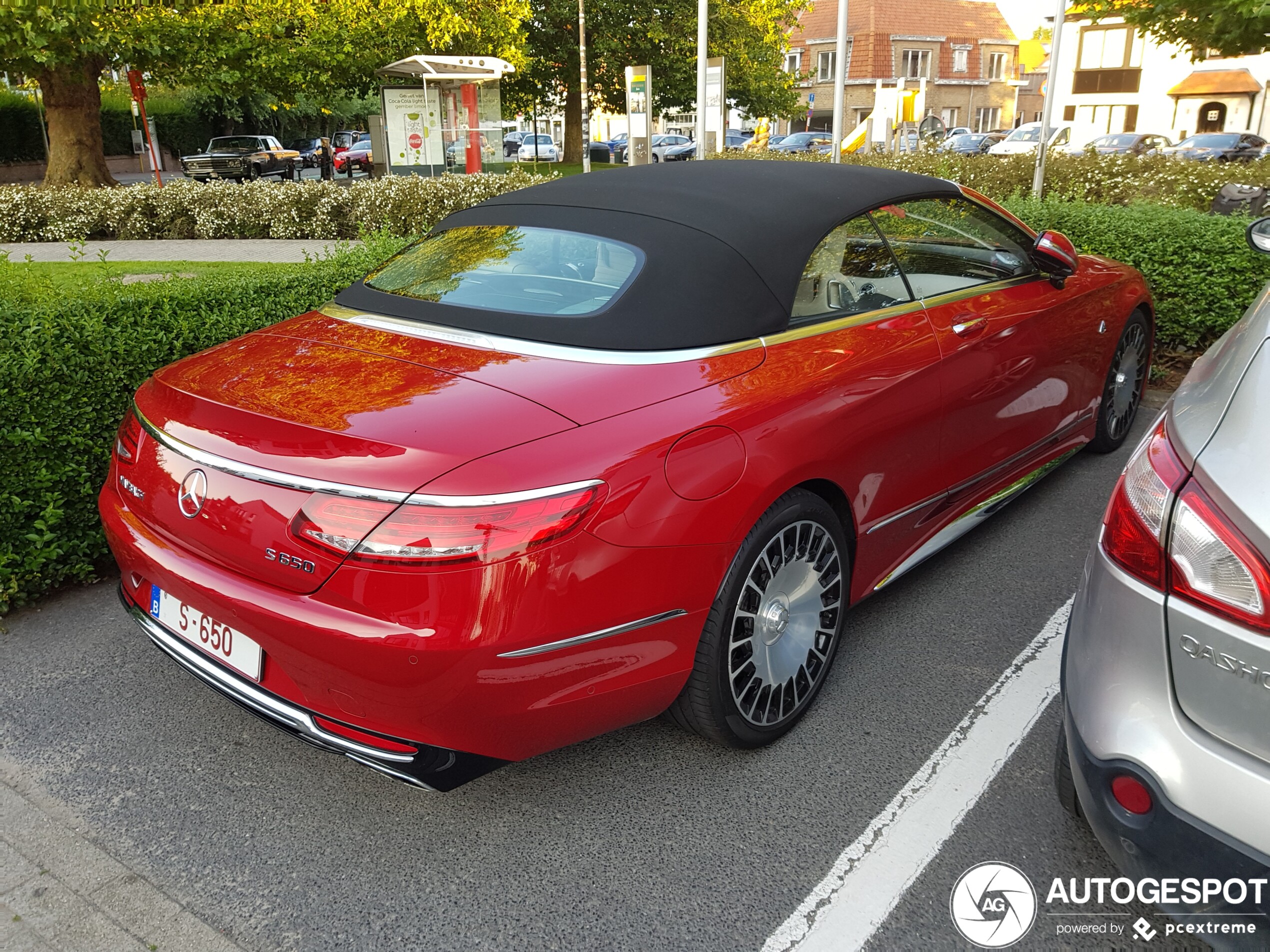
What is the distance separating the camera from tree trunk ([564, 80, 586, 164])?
32906 millimetres

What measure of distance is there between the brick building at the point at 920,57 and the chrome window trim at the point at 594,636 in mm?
65162

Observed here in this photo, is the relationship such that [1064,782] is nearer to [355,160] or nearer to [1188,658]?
[1188,658]

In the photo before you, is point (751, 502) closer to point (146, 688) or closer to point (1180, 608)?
point (1180, 608)

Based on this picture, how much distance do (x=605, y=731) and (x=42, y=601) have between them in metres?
2.73

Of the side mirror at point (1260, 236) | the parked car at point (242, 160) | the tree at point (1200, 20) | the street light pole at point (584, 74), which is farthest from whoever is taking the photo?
the parked car at point (242, 160)

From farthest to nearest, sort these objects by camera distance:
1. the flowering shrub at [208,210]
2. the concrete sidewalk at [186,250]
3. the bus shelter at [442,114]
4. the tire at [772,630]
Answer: the bus shelter at [442,114] < the flowering shrub at [208,210] < the concrete sidewalk at [186,250] < the tire at [772,630]

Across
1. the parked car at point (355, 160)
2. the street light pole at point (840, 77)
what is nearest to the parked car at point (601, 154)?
the parked car at point (355, 160)

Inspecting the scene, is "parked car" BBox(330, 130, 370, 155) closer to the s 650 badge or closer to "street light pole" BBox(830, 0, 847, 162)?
"street light pole" BBox(830, 0, 847, 162)

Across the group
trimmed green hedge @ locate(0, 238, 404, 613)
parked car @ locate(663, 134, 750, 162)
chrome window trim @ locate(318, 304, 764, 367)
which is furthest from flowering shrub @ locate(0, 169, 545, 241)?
parked car @ locate(663, 134, 750, 162)

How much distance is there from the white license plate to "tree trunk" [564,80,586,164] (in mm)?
32292

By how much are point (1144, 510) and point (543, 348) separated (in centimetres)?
155

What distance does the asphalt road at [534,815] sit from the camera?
2.41 m

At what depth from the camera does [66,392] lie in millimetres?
3934

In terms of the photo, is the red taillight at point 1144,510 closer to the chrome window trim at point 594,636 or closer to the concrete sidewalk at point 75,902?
the chrome window trim at point 594,636
